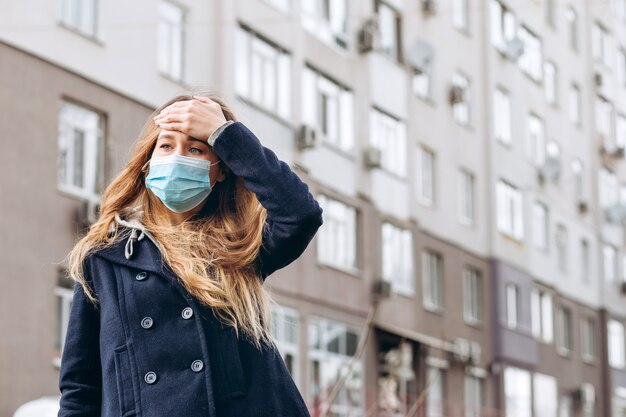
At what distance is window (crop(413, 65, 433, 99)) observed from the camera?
38.1 metres

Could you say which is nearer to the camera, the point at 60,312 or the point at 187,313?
the point at 187,313

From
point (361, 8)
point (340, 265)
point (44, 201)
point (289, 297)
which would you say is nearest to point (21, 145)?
point (44, 201)

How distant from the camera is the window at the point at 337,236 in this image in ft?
104

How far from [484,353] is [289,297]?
12003 millimetres

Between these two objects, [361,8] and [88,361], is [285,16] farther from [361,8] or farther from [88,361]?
[88,361]

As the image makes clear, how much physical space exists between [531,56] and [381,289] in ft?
51.3

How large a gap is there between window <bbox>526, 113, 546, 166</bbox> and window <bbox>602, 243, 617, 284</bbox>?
7046 millimetres

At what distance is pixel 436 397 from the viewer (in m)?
37.4

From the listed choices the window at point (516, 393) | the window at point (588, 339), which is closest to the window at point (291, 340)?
the window at point (516, 393)

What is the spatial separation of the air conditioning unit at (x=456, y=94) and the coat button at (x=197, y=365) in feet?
117

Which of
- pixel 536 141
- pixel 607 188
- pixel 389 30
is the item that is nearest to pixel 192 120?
pixel 389 30

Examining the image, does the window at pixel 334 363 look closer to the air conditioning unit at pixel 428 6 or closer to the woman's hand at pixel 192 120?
the air conditioning unit at pixel 428 6

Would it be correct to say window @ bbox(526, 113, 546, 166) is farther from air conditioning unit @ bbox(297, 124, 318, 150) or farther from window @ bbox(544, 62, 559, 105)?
air conditioning unit @ bbox(297, 124, 318, 150)

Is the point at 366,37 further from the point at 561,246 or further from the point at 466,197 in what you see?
the point at 561,246
